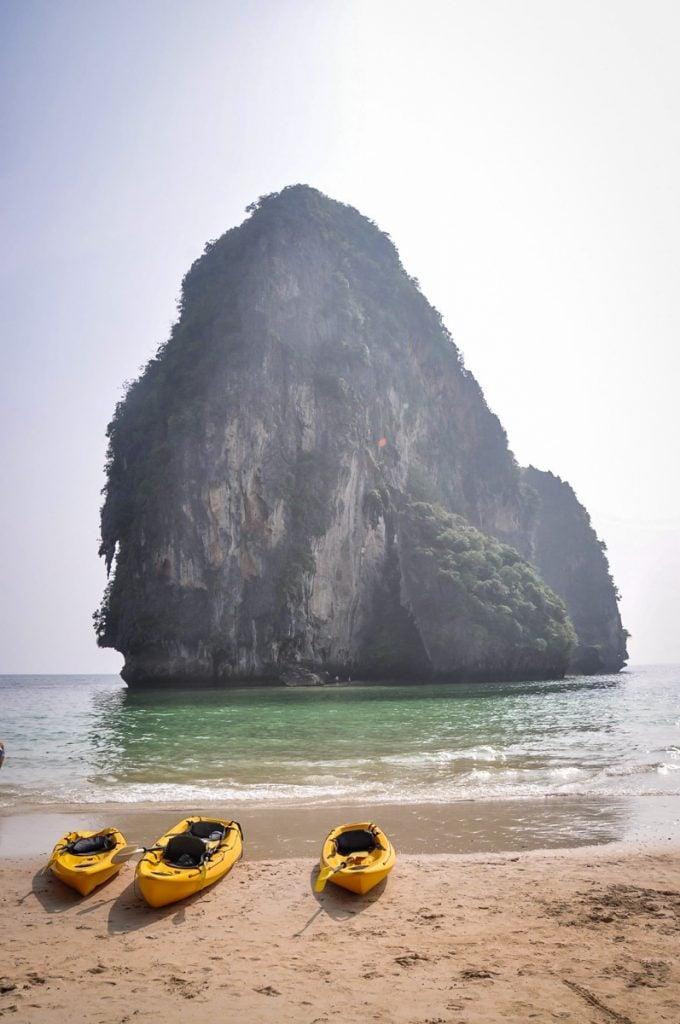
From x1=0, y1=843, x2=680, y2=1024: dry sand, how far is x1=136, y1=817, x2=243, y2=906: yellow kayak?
14 centimetres

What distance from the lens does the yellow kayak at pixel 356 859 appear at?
6.49 meters

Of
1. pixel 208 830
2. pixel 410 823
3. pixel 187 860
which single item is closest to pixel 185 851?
pixel 187 860

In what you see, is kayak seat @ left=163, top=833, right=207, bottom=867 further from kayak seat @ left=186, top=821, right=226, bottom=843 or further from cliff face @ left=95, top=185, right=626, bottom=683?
cliff face @ left=95, top=185, right=626, bottom=683

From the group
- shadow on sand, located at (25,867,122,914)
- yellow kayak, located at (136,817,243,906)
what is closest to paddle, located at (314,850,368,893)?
yellow kayak, located at (136,817,243,906)

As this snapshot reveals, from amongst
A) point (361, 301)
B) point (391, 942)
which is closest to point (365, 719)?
point (391, 942)

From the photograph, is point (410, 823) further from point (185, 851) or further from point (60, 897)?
point (60, 897)

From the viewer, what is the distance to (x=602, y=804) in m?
10.3

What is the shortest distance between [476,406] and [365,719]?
65.9 m

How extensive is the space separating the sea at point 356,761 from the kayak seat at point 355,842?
2.65 metres

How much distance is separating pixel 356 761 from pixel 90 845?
767 centimetres

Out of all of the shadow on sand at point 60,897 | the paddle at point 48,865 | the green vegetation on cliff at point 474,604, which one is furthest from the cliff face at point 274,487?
the shadow on sand at point 60,897

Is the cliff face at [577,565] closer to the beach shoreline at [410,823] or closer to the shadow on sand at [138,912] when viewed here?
the beach shoreline at [410,823]

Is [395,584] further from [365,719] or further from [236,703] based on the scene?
[365,719]

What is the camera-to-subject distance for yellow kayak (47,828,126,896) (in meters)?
6.63
